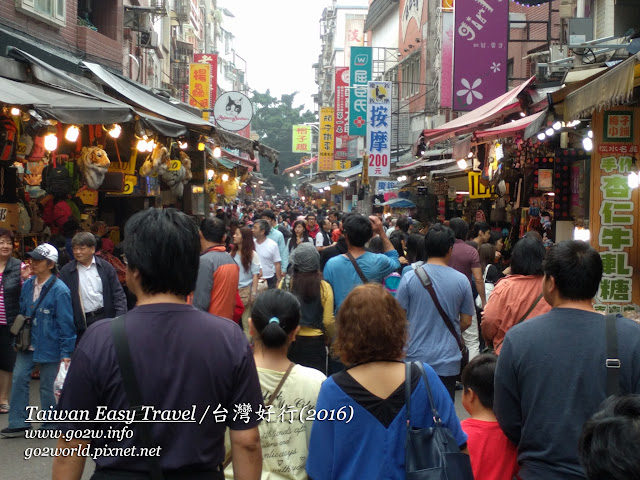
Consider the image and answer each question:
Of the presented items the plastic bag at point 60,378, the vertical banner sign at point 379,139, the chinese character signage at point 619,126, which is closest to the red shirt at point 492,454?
the plastic bag at point 60,378

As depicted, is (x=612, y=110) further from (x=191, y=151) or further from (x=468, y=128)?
(x=191, y=151)

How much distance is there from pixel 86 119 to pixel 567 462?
6064 mm

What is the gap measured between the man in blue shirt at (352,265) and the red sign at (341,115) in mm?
27478

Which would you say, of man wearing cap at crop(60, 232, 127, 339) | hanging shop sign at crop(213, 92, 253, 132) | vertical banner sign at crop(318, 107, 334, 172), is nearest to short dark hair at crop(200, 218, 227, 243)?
man wearing cap at crop(60, 232, 127, 339)

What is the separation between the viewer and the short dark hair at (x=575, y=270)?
11.2ft

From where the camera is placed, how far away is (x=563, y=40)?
12.4 metres

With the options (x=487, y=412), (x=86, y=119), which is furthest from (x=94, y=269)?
(x=487, y=412)

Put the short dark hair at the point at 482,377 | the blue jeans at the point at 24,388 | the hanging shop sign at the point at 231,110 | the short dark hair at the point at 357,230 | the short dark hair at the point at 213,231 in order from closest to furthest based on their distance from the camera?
the short dark hair at the point at 482,377
the short dark hair at the point at 357,230
the blue jeans at the point at 24,388
the short dark hair at the point at 213,231
the hanging shop sign at the point at 231,110

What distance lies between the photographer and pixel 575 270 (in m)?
3.42

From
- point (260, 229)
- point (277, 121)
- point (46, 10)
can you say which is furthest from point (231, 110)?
point (277, 121)

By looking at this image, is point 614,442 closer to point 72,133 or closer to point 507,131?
point 72,133

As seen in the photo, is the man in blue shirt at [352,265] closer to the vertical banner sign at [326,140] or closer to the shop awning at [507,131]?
the shop awning at [507,131]

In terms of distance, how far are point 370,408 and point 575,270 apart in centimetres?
113

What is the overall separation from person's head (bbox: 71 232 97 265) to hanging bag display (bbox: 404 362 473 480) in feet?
15.8
